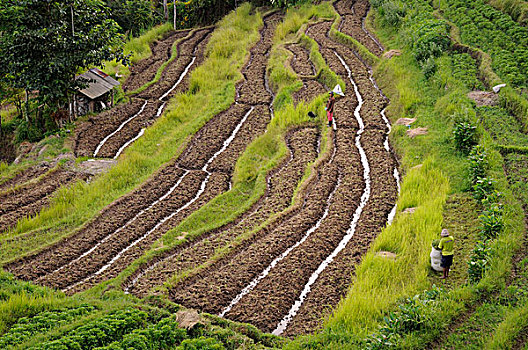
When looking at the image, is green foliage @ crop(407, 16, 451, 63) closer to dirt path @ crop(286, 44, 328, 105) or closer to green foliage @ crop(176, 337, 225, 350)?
dirt path @ crop(286, 44, 328, 105)

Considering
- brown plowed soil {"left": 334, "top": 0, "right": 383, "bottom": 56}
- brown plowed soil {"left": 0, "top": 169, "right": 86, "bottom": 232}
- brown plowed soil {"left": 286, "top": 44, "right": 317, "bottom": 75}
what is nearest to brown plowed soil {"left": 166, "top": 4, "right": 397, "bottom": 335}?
brown plowed soil {"left": 0, "top": 169, "right": 86, "bottom": 232}

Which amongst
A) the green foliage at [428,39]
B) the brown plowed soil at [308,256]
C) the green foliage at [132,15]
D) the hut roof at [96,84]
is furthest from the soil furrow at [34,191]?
the green foliage at [132,15]

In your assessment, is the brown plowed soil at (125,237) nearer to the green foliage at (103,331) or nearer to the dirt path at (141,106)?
the green foliage at (103,331)

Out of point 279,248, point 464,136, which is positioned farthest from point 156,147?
point 464,136

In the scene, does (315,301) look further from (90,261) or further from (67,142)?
(67,142)

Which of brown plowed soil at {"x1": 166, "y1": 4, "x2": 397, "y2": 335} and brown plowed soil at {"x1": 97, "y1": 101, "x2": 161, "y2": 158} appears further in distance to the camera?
brown plowed soil at {"x1": 97, "y1": 101, "x2": 161, "y2": 158}

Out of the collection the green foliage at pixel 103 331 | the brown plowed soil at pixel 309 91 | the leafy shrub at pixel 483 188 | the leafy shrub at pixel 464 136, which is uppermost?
the brown plowed soil at pixel 309 91
